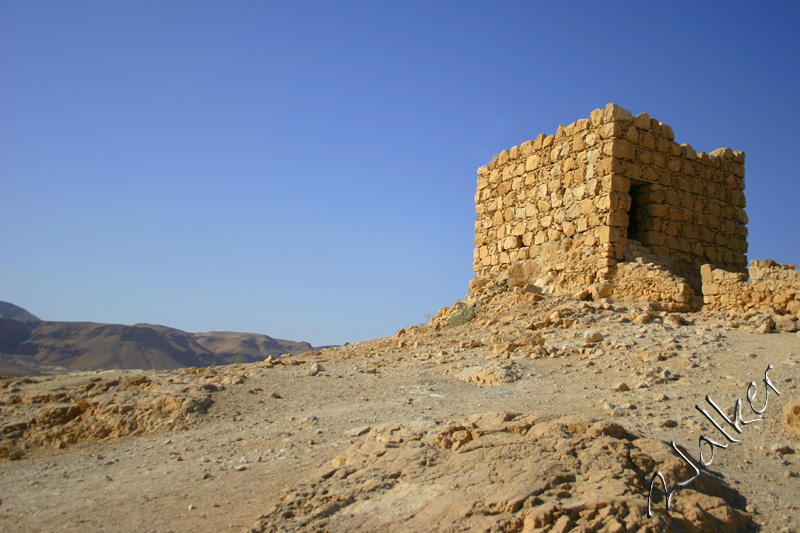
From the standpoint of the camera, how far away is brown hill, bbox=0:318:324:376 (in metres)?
29.7

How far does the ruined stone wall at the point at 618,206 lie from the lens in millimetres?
9586

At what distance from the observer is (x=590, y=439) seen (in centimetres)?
364

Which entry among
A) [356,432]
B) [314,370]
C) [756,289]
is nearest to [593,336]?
[756,289]

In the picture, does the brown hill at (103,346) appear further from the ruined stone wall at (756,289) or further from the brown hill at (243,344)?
the ruined stone wall at (756,289)

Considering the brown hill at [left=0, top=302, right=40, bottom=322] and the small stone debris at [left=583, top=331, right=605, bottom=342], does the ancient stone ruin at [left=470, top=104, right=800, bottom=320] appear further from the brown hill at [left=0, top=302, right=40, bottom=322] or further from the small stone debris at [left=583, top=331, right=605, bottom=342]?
the brown hill at [left=0, top=302, right=40, bottom=322]

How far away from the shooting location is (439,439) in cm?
397

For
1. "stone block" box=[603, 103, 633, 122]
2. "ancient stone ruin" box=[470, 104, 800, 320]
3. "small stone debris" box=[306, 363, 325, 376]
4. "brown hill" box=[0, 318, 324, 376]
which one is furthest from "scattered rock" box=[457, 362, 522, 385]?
"brown hill" box=[0, 318, 324, 376]

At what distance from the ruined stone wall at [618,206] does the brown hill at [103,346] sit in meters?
21.1

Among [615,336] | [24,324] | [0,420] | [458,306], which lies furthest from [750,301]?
[24,324]

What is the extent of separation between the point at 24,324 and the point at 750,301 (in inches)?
1482

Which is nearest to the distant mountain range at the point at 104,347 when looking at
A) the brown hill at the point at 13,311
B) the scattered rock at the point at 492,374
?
the brown hill at the point at 13,311

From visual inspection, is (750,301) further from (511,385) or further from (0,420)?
(0,420)

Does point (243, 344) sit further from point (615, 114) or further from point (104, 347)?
point (615, 114)

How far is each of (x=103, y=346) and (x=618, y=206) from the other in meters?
30.3
